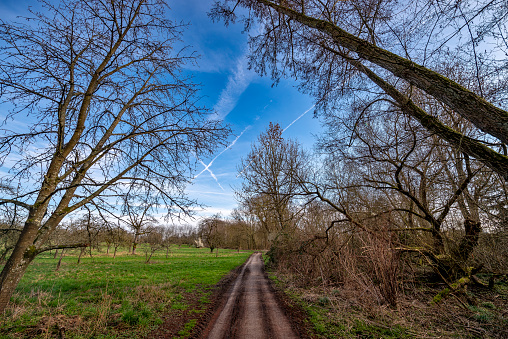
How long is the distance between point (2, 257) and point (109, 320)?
254 cm

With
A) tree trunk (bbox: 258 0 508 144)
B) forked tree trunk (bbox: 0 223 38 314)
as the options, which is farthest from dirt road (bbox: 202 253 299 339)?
A: tree trunk (bbox: 258 0 508 144)

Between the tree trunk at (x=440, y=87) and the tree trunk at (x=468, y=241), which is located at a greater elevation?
the tree trunk at (x=440, y=87)

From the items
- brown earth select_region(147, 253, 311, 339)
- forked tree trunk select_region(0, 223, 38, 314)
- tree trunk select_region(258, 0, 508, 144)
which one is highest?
tree trunk select_region(258, 0, 508, 144)

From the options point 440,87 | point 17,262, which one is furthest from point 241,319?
point 440,87

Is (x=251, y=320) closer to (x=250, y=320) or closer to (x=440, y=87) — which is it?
(x=250, y=320)

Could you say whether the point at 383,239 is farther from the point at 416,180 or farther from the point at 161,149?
the point at 161,149

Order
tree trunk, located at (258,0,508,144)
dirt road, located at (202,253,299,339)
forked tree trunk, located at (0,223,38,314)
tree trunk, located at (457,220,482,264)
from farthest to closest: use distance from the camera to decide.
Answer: tree trunk, located at (457,220,482,264) → dirt road, located at (202,253,299,339) → forked tree trunk, located at (0,223,38,314) → tree trunk, located at (258,0,508,144)

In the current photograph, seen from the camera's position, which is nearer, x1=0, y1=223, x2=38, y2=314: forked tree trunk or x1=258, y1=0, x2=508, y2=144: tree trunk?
x1=258, y1=0, x2=508, y2=144: tree trunk

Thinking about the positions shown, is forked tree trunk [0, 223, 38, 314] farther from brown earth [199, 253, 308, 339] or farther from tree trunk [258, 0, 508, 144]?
tree trunk [258, 0, 508, 144]

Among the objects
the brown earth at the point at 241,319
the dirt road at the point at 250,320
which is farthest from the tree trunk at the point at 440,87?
the dirt road at the point at 250,320

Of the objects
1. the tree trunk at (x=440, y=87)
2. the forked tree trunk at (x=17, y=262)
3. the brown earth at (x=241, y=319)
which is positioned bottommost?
the brown earth at (x=241, y=319)

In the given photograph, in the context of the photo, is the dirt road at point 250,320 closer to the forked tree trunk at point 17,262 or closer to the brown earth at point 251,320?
the brown earth at point 251,320

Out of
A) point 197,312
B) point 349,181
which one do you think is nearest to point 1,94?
point 197,312

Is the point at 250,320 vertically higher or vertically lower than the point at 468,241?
lower
